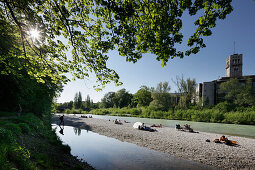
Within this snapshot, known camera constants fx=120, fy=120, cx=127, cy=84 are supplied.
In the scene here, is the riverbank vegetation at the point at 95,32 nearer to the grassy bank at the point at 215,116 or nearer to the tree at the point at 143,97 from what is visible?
the grassy bank at the point at 215,116

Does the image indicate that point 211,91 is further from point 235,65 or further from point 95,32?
point 95,32

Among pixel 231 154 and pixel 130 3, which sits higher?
pixel 130 3

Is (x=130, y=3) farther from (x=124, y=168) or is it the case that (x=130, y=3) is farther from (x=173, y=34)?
(x=124, y=168)

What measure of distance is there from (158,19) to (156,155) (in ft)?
33.8

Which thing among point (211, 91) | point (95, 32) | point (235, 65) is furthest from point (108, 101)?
point (95, 32)

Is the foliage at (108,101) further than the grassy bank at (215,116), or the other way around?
the foliage at (108,101)

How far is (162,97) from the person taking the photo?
183ft

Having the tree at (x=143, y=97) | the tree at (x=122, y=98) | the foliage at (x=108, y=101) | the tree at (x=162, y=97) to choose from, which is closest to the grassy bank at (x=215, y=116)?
the tree at (x=162, y=97)

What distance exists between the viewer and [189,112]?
133 feet

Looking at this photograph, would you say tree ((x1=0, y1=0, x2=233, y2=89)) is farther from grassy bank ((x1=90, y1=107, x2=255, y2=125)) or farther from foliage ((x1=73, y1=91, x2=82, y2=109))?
foliage ((x1=73, y1=91, x2=82, y2=109))

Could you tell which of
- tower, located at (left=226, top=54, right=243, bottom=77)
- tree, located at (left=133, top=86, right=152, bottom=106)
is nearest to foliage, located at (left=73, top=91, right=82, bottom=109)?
tree, located at (left=133, top=86, right=152, bottom=106)

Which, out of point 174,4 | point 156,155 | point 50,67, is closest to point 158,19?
point 174,4

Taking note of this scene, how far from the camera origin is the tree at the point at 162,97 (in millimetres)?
54319

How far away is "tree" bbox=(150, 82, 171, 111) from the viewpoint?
54.3 metres
